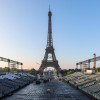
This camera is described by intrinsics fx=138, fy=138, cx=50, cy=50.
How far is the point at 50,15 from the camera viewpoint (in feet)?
398

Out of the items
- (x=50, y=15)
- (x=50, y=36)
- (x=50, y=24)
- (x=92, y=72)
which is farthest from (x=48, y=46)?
(x=92, y=72)

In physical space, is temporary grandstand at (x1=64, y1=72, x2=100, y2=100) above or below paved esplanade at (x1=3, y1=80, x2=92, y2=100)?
above

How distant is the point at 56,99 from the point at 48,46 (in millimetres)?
88906

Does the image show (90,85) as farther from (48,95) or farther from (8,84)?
(8,84)

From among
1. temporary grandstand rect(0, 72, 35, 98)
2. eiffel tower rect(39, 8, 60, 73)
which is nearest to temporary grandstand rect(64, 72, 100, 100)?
temporary grandstand rect(0, 72, 35, 98)

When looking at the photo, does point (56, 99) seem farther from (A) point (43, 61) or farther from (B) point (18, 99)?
(A) point (43, 61)

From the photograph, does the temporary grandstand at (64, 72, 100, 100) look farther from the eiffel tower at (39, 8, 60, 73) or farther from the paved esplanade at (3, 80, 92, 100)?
the eiffel tower at (39, 8, 60, 73)

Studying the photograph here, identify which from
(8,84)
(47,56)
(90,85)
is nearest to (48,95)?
(90,85)

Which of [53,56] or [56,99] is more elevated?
[53,56]

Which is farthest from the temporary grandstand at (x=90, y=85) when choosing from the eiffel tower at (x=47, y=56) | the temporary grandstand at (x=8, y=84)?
the eiffel tower at (x=47, y=56)

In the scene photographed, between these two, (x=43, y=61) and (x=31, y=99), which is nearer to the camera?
(x=31, y=99)

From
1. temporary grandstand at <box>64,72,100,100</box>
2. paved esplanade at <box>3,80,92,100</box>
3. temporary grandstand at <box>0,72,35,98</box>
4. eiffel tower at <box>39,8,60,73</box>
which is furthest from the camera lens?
eiffel tower at <box>39,8,60,73</box>

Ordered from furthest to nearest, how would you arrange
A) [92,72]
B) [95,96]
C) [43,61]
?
[43,61]
[92,72]
[95,96]

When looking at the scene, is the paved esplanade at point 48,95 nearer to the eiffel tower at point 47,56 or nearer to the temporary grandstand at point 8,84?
the temporary grandstand at point 8,84
